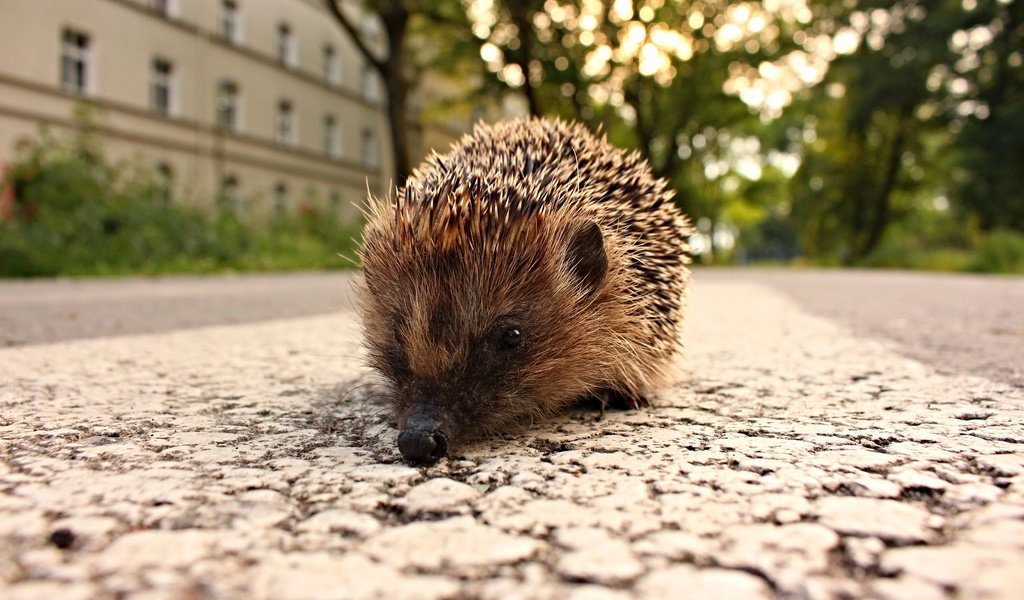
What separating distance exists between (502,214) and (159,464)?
1.38 meters

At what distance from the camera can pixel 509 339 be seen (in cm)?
241

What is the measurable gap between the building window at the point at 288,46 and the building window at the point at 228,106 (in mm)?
4236

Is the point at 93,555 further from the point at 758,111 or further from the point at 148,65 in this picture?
the point at 758,111

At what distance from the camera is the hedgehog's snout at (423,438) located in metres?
1.96

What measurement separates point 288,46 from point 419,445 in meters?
35.7

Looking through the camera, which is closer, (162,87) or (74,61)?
(74,61)

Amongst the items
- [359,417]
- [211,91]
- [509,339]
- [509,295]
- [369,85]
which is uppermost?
[369,85]

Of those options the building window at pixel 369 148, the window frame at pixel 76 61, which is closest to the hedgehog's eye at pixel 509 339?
the window frame at pixel 76 61

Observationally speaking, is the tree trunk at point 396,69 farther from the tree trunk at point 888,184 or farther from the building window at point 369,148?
the tree trunk at point 888,184

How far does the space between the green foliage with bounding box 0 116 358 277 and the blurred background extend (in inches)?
1.6

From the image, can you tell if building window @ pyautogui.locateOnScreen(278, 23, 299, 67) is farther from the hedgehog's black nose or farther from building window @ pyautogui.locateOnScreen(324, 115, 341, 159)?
the hedgehog's black nose

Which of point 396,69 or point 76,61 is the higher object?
point 76,61

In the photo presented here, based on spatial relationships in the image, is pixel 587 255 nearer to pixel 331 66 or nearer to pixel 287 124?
pixel 287 124

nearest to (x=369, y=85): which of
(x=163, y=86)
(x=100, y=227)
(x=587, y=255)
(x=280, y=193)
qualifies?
(x=280, y=193)
